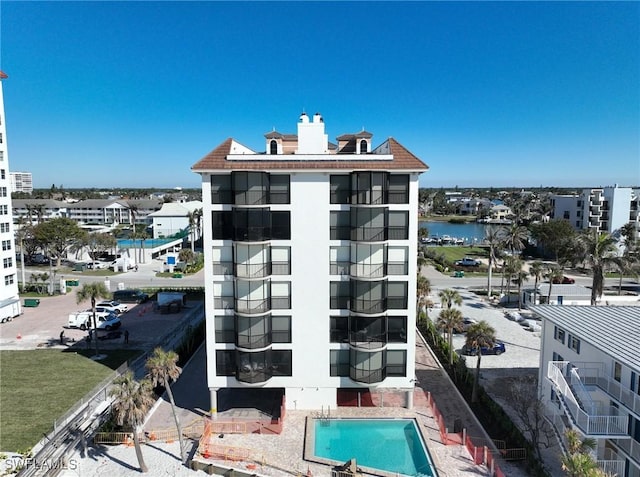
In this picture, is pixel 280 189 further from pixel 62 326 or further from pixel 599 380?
pixel 62 326

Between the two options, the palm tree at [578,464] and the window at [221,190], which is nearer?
the palm tree at [578,464]

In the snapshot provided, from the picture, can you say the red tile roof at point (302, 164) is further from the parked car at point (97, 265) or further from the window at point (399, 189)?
the parked car at point (97, 265)

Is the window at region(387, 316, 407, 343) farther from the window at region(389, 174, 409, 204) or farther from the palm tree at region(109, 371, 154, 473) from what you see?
the palm tree at region(109, 371, 154, 473)

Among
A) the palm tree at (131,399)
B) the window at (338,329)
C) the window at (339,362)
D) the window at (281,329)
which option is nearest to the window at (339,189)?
the window at (338,329)

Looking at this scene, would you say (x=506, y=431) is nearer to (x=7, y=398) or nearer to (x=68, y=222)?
(x=7, y=398)

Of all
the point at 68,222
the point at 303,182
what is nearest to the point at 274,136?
the point at 303,182

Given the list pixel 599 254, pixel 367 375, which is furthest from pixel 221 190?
pixel 599 254

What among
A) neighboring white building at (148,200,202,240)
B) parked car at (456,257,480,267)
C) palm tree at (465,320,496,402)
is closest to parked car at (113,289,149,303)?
palm tree at (465,320,496,402)
